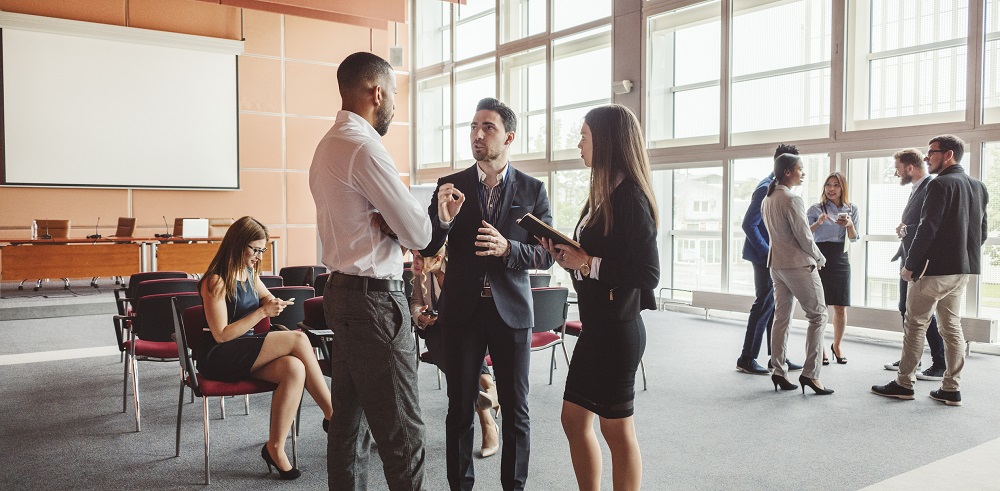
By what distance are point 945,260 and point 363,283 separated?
3.95 meters

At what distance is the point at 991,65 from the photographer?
6.38m

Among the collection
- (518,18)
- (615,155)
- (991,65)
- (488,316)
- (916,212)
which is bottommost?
(488,316)

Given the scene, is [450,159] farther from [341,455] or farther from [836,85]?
[341,455]

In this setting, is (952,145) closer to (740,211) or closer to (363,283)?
(740,211)

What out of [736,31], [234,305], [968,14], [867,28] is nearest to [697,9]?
[736,31]

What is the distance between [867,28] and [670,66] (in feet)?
8.52

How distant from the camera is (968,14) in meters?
6.44

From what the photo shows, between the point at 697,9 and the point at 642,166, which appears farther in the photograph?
the point at 697,9

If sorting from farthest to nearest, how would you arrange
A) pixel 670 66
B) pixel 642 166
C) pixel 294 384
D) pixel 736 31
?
pixel 670 66 < pixel 736 31 < pixel 294 384 < pixel 642 166

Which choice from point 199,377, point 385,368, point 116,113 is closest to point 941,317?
point 385,368

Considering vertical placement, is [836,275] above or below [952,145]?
below

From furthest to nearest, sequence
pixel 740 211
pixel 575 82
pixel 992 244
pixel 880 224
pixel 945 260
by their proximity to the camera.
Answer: pixel 575 82
pixel 740 211
pixel 880 224
pixel 992 244
pixel 945 260

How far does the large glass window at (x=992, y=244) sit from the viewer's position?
21.0 feet

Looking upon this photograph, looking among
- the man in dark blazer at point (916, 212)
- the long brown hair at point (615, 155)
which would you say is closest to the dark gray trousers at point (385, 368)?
the long brown hair at point (615, 155)
